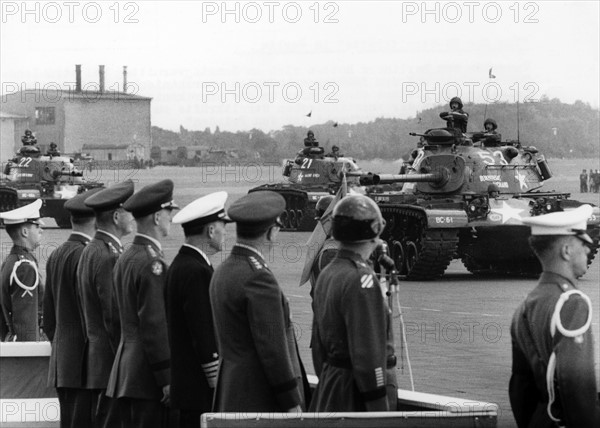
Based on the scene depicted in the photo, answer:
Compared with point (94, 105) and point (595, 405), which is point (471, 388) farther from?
point (94, 105)

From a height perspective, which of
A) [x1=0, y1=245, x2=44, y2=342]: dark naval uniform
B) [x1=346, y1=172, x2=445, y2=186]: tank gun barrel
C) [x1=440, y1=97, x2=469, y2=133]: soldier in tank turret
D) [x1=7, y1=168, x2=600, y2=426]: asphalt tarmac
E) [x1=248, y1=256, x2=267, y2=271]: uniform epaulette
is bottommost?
[x1=7, y1=168, x2=600, y2=426]: asphalt tarmac

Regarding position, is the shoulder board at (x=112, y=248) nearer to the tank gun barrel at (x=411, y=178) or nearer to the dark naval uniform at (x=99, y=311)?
the dark naval uniform at (x=99, y=311)

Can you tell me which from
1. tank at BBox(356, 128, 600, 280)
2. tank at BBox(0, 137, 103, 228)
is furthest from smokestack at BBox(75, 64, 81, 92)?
tank at BBox(356, 128, 600, 280)

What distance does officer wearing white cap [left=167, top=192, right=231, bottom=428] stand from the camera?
282 inches

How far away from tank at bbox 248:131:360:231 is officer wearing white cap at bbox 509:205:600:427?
29.9m

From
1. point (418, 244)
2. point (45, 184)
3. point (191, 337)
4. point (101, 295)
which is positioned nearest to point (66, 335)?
point (101, 295)

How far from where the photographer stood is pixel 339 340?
21.2ft

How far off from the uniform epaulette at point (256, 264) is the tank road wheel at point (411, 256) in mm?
15361

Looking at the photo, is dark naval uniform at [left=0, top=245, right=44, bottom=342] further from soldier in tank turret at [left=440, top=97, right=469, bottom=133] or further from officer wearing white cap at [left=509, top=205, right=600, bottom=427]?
soldier in tank turret at [left=440, top=97, right=469, bottom=133]

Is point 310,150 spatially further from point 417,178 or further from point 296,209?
point 417,178

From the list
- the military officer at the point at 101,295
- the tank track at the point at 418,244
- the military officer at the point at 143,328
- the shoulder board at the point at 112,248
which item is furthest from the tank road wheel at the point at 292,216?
the military officer at the point at 143,328

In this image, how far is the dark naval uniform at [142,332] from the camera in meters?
7.55

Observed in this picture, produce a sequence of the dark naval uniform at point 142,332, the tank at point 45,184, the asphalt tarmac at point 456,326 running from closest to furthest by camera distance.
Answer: the dark naval uniform at point 142,332
the asphalt tarmac at point 456,326
the tank at point 45,184

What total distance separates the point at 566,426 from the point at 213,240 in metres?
2.41
